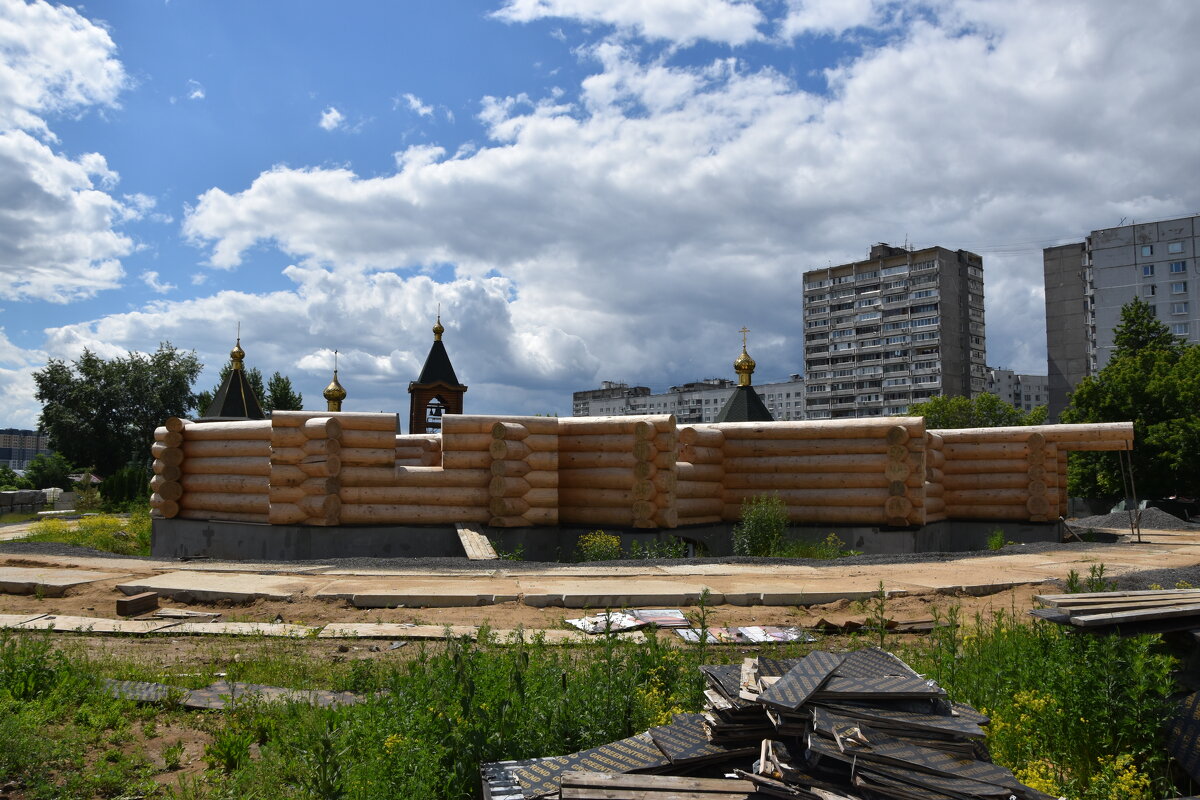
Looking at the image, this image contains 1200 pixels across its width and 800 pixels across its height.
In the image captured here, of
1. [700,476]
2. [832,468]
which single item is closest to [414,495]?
[700,476]

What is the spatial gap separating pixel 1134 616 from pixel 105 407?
56.7m

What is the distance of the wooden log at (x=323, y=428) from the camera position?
16.2 metres

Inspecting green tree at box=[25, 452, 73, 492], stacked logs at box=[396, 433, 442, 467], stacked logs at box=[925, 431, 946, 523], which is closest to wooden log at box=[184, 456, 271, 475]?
stacked logs at box=[396, 433, 442, 467]

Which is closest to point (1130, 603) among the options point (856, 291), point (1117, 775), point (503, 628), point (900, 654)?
point (1117, 775)

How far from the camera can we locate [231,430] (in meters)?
18.1

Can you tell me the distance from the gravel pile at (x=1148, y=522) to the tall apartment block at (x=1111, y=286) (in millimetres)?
44457

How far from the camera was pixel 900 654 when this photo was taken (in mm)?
6504

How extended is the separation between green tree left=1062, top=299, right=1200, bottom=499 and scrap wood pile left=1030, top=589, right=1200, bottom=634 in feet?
98.6

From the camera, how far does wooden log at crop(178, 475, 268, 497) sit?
57.2 feet

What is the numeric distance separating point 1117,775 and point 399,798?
3432mm

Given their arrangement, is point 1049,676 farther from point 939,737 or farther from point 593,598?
point 593,598

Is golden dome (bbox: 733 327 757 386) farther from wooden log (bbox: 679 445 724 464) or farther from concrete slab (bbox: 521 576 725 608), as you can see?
concrete slab (bbox: 521 576 725 608)

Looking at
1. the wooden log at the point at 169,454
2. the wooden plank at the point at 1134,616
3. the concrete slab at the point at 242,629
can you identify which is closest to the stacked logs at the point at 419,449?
the wooden log at the point at 169,454

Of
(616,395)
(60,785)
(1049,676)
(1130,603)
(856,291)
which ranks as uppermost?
(856,291)
